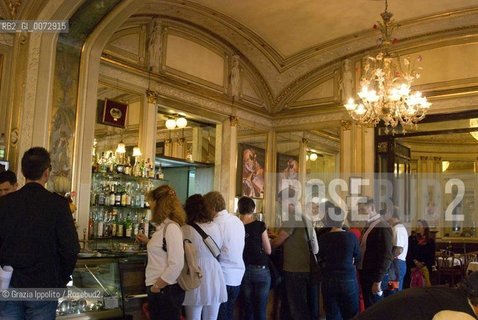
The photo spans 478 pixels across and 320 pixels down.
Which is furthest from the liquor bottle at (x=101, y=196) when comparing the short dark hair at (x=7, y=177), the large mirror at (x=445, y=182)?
the large mirror at (x=445, y=182)

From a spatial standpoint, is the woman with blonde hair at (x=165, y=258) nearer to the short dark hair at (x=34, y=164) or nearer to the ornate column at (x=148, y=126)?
the short dark hair at (x=34, y=164)

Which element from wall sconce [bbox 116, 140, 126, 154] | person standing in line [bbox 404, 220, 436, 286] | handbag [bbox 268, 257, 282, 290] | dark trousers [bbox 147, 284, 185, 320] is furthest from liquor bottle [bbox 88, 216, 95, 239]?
person standing in line [bbox 404, 220, 436, 286]

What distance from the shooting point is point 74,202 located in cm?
588

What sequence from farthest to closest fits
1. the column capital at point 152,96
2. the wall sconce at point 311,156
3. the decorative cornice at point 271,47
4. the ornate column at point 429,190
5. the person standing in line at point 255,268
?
the ornate column at point 429,190 < the wall sconce at point 311,156 < the decorative cornice at point 271,47 < the column capital at point 152,96 < the person standing in line at point 255,268

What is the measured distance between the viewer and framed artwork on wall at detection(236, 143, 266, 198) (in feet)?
31.7

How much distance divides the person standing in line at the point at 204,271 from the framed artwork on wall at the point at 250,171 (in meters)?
5.73

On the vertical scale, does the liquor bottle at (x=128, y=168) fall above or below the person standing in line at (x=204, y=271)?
above

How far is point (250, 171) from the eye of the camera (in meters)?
9.89

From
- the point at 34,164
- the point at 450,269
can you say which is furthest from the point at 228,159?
the point at 34,164

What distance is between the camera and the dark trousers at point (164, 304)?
328 centimetres

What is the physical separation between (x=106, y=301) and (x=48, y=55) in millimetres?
2909

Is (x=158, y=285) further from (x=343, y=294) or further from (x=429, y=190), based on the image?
(x=429, y=190)

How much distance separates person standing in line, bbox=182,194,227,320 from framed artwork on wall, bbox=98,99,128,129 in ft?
11.8

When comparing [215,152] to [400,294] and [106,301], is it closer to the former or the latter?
[106,301]
